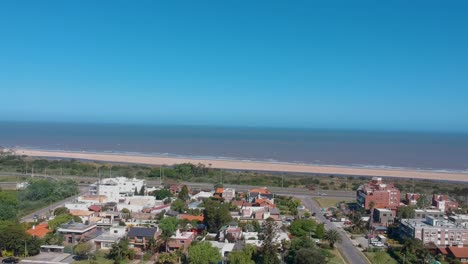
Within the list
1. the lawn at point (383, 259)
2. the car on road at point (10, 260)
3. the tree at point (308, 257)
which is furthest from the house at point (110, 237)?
the lawn at point (383, 259)

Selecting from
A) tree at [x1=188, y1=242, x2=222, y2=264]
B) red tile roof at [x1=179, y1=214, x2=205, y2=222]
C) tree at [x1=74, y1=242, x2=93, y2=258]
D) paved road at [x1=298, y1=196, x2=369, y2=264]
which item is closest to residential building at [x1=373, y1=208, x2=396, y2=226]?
paved road at [x1=298, y1=196, x2=369, y2=264]

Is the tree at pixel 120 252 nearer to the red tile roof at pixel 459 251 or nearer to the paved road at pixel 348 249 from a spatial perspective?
the paved road at pixel 348 249

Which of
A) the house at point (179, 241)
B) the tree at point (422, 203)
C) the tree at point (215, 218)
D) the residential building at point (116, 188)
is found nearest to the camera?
the house at point (179, 241)

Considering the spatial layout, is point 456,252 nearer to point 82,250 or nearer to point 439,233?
point 439,233

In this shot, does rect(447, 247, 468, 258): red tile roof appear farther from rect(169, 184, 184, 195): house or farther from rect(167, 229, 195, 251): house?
rect(169, 184, 184, 195): house

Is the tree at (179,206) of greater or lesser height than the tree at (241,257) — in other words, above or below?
below

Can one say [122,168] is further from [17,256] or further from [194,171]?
[17,256]
